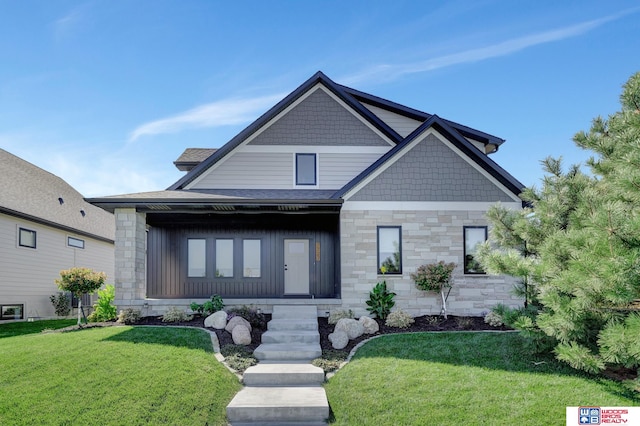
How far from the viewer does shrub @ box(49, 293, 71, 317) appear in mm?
18953

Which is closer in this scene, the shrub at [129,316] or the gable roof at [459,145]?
the shrub at [129,316]

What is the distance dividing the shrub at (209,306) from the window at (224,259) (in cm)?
252

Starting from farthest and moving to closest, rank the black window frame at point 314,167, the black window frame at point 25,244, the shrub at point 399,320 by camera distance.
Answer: the black window frame at point 25,244, the black window frame at point 314,167, the shrub at point 399,320

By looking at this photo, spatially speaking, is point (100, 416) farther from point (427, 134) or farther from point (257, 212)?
point (427, 134)

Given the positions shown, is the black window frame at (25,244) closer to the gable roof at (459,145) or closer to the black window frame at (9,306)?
the black window frame at (9,306)

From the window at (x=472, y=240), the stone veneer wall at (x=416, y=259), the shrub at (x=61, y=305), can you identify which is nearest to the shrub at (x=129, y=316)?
the stone veneer wall at (x=416, y=259)

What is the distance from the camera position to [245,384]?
823 centimetres

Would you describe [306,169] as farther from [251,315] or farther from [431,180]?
[251,315]

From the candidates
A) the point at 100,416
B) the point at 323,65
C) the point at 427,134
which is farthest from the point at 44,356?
the point at 323,65

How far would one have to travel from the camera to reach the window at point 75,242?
2072 cm

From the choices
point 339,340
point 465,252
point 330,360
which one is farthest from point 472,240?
point 330,360

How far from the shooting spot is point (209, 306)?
1198 cm

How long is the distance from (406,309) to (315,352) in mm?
3480

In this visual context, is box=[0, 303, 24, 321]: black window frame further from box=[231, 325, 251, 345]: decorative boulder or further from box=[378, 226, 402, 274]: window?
box=[378, 226, 402, 274]: window
